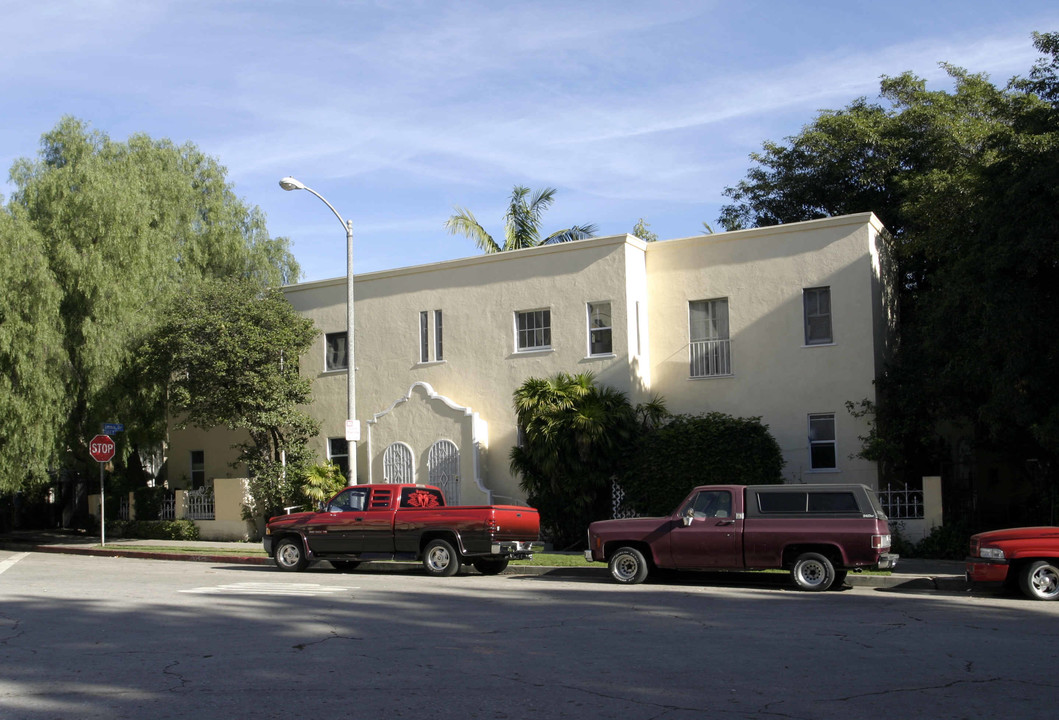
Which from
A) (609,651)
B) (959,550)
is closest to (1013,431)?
(959,550)

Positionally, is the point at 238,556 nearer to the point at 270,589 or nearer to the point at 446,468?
the point at 446,468

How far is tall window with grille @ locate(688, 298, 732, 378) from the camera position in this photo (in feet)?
78.0

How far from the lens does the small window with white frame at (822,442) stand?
22.5 m

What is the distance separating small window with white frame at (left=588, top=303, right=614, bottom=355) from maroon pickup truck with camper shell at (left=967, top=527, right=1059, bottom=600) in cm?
1131

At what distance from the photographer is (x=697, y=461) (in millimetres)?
21578

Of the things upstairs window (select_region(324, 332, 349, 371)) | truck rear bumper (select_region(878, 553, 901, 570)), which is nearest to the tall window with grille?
truck rear bumper (select_region(878, 553, 901, 570))

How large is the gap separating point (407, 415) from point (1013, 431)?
14076 millimetres

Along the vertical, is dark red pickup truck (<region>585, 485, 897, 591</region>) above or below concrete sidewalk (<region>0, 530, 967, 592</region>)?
above

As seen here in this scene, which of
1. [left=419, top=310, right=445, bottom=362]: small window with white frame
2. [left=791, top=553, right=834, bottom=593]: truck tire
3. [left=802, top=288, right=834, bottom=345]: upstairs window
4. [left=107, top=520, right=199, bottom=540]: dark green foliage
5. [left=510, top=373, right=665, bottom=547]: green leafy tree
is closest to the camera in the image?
[left=791, top=553, right=834, bottom=593]: truck tire

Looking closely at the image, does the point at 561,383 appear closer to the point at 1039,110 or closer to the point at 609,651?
the point at 1039,110

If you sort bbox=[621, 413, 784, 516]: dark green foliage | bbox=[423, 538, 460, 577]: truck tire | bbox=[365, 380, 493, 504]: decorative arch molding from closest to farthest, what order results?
1. bbox=[423, 538, 460, 577]: truck tire
2. bbox=[621, 413, 784, 516]: dark green foliage
3. bbox=[365, 380, 493, 504]: decorative arch molding

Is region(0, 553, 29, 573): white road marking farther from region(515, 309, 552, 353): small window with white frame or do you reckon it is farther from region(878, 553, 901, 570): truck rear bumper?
region(878, 553, 901, 570): truck rear bumper

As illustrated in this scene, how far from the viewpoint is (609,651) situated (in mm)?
9609

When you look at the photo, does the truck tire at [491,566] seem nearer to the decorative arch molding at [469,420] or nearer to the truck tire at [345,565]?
the truck tire at [345,565]
